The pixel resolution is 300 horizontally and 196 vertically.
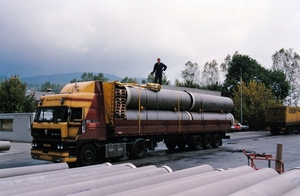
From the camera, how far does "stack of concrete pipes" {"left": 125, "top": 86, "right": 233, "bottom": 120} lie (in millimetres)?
15695

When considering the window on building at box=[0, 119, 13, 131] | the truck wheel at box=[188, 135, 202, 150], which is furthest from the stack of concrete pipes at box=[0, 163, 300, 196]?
the window on building at box=[0, 119, 13, 131]

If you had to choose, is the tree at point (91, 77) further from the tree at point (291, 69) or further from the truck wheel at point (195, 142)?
the truck wheel at point (195, 142)

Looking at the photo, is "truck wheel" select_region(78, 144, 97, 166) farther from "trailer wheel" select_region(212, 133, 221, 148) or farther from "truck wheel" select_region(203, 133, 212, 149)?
"trailer wheel" select_region(212, 133, 221, 148)

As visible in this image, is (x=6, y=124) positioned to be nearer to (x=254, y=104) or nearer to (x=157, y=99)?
(x=157, y=99)

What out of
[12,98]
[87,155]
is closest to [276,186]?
[87,155]

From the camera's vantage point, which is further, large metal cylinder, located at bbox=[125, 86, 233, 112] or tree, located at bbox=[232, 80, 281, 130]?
tree, located at bbox=[232, 80, 281, 130]

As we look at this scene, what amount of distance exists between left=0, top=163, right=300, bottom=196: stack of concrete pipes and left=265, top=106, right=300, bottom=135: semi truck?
37177 millimetres

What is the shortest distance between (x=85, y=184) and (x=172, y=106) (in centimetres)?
1493

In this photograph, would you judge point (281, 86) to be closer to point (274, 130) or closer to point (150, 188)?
point (274, 130)

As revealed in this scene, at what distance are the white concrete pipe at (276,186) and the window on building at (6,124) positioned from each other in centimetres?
2912

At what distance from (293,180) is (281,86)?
69717 millimetres

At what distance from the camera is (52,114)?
13.4 m

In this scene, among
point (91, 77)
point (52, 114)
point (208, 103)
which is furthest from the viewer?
point (91, 77)

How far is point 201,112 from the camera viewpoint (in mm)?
20344
